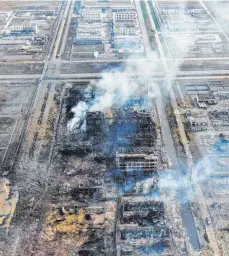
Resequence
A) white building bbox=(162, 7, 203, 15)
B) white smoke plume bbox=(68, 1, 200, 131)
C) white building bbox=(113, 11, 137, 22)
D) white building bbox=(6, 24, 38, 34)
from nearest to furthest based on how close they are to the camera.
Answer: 1. white smoke plume bbox=(68, 1, 200, 131)
2. white building bbox=(6, 24, 38, 34)
3. white building bbox=(113, 11, 137, 22)
4. white building bbox=(162, 7, 203, 15)

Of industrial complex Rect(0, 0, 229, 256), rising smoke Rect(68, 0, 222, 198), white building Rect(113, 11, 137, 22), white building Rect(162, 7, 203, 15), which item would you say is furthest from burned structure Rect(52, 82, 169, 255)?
white building Rect(162, 7, 203, 15)

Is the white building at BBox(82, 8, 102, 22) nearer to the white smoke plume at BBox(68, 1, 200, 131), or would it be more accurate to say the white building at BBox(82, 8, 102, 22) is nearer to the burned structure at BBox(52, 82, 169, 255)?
the white smoke plume at BBox(68, 1, 200, 131)

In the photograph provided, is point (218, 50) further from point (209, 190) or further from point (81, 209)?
point (81, 209)

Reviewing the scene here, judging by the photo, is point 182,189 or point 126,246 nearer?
point 126,246

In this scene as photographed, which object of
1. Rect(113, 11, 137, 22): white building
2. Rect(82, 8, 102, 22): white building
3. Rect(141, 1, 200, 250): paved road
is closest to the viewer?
Rect(141, 1, 200, 250): paved road

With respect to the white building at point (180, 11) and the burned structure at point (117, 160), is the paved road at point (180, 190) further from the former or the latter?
the white building at point (180, 11)

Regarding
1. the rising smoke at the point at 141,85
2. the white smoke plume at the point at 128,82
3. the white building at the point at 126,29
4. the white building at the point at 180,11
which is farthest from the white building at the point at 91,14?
the white smoke plume at the point at 128,82

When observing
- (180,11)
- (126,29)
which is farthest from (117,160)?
(180,11)

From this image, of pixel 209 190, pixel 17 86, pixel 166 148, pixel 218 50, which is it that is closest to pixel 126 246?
pixel 209 190

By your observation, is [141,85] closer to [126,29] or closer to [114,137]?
[114,137]

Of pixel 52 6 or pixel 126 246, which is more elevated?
pixel 52 6
